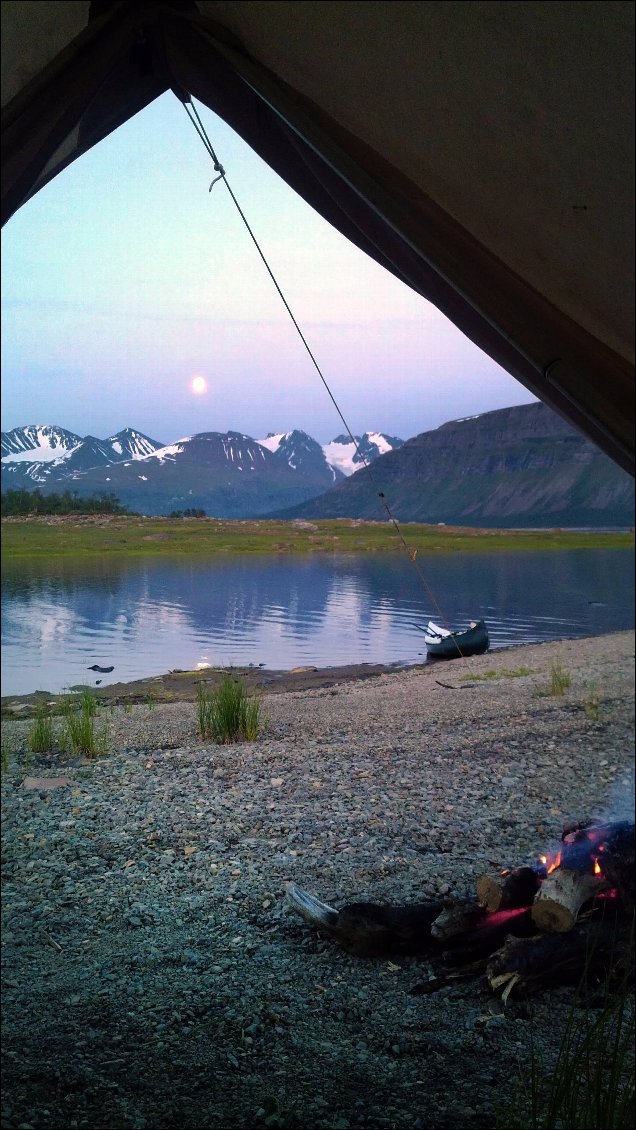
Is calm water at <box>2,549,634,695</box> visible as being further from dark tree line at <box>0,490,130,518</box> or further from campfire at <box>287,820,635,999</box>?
campfire at <box>287,820,635,999</box>

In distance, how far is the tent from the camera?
1425 millimetres

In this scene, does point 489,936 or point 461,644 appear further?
point 461,644

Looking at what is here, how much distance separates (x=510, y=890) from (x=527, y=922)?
0.36 feet

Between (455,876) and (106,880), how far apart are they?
1301mm

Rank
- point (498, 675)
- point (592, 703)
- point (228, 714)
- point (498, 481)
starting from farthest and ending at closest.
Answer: point (592, 703) < point (498, 481) < point (498, 675) < point (228, 714)

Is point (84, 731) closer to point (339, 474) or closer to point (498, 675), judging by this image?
point (339, 474)

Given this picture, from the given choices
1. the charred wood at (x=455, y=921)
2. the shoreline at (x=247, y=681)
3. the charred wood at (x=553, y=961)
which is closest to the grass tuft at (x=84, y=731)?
the shoreline at (x=247, y=681)

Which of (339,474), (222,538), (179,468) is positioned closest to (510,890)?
(339,474)

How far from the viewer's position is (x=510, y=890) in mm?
2500

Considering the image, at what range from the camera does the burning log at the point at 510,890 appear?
248 cm

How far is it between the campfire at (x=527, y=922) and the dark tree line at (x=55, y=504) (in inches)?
144

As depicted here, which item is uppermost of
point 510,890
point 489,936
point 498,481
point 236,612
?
point 498,481

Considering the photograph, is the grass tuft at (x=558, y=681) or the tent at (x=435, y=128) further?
the grass tuft at (x=558, y=681)

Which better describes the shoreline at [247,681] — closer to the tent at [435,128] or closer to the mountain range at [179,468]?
the mountain range at [179,468]
